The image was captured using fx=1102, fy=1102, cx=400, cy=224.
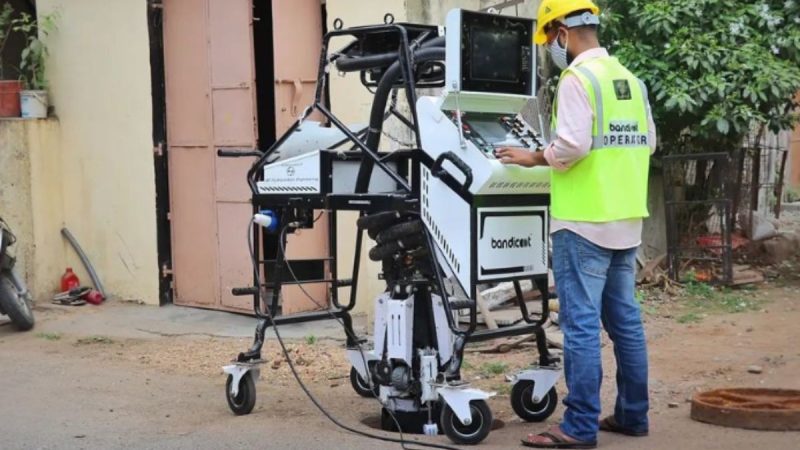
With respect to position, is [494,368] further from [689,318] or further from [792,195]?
[792,195]

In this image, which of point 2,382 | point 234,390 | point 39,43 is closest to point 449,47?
point 234,390

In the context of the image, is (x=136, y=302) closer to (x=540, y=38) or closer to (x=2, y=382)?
(x=2, y=382)

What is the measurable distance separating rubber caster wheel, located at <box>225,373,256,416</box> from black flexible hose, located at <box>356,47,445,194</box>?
124 centimetres

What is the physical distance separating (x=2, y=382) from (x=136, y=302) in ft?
8.57

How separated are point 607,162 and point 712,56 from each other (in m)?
5.19

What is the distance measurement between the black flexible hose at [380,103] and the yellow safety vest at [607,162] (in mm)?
732

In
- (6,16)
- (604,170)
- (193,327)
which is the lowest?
(193,327)

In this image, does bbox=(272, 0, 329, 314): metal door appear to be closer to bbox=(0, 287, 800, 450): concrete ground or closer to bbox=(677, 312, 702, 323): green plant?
bbox=(0, 287, 800, 450): concrete ground

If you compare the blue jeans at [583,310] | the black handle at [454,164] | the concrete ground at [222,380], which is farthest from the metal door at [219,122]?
the blue jeans at [583,310]

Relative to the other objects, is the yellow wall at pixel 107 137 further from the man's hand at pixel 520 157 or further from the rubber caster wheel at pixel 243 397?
the man's hand at pixel 520 157

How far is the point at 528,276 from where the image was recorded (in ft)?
17.5

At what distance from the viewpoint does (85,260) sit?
32.7 ft

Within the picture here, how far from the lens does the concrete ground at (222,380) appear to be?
5441mm

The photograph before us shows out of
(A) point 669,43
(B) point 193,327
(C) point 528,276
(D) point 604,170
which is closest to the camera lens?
(D) point 604,170
